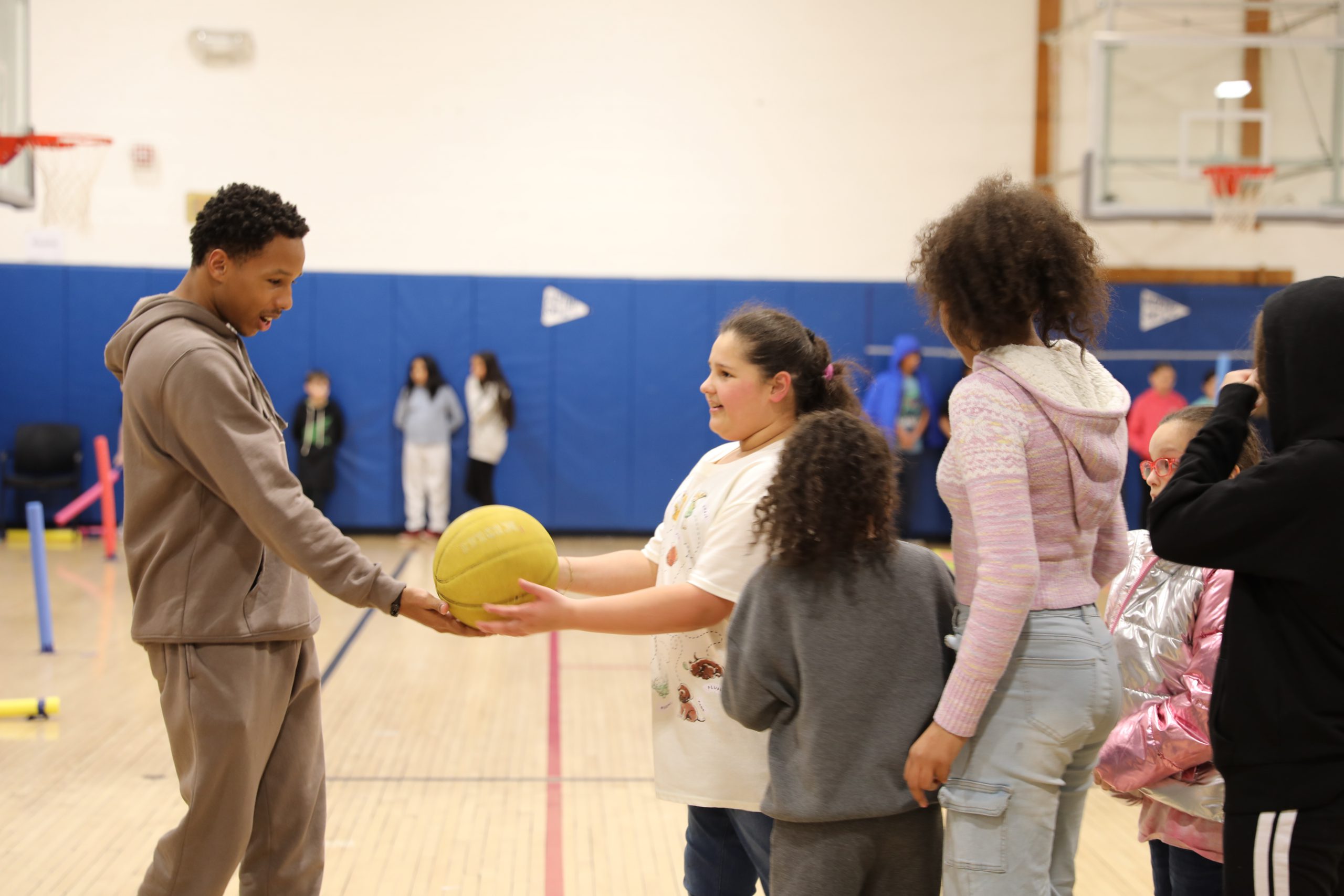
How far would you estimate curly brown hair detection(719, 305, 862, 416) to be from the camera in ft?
6.77

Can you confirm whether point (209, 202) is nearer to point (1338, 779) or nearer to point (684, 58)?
point (1338, 779)

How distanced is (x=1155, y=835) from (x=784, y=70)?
9.46m

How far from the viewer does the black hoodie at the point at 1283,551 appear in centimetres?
156

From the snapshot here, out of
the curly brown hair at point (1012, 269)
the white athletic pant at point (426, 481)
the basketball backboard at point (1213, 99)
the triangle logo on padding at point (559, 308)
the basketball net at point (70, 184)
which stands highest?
the basketball backboard at point (1213, 99)

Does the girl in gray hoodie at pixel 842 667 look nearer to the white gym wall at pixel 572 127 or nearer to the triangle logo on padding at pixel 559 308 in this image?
the triangle logo on padding at pixel 559 308

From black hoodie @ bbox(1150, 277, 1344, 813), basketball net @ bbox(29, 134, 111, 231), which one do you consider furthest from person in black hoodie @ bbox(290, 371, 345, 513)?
black hoodie @ bbox(1150, 277, 1344, 813)

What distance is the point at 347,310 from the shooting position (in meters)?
9.98

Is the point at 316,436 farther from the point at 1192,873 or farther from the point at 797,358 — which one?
the point at 1192,873

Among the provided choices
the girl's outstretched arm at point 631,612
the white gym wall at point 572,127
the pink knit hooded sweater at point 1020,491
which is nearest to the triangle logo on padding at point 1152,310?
the white gym wall at point 572,127

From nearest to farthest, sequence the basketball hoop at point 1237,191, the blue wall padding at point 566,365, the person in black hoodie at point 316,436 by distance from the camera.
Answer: the basketball hoop at point 1237,191, the person in black hoodie at point 316,436, the blue wall padding at point 566,365

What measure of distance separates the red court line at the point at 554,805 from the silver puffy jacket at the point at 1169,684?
1771 millimetres

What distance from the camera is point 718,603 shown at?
1908mm

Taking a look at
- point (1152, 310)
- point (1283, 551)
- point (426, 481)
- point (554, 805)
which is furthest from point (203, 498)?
point (1152, 310)

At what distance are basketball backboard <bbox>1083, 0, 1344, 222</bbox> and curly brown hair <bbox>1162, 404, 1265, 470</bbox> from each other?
856 cm
